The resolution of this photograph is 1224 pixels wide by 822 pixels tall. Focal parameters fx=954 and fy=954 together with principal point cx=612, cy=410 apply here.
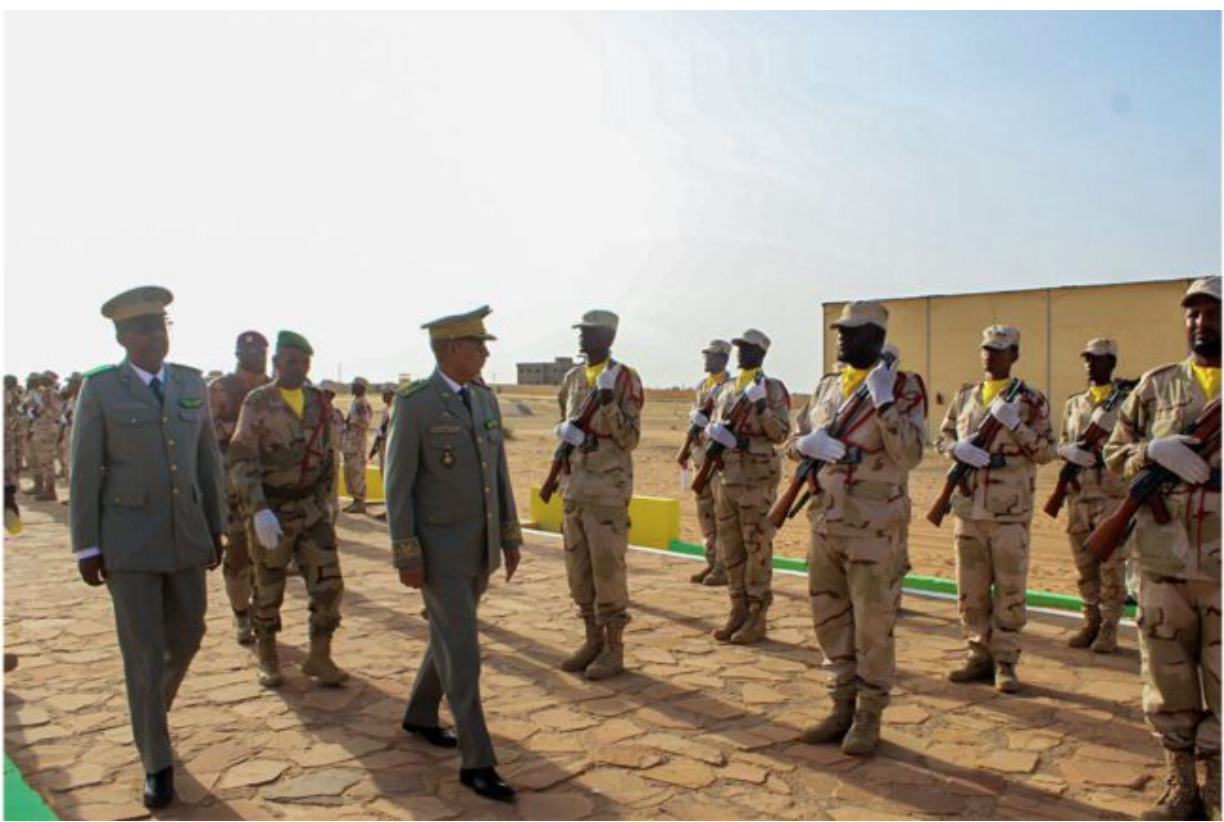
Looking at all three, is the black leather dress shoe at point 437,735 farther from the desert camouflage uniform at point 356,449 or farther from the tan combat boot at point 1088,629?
the desert camouflage uniform at point 356,449

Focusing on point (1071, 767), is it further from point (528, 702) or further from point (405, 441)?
point (405, 441)

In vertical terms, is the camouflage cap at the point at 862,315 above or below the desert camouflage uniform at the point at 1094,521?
above

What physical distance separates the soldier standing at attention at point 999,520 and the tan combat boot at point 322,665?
3916mm

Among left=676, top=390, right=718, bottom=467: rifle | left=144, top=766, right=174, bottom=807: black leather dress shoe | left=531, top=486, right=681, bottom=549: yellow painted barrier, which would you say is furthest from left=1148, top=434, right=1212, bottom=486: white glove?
left=531, top=486, right=681, bottom=549: yellow painted barrier

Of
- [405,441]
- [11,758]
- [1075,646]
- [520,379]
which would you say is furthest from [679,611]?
[520,379]

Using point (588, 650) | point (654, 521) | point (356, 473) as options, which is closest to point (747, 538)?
point (588, 650)

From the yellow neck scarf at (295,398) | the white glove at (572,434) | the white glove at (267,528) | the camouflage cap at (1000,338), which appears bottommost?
the white glove at (267,528)

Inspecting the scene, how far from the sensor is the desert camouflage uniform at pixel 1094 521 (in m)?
6.65

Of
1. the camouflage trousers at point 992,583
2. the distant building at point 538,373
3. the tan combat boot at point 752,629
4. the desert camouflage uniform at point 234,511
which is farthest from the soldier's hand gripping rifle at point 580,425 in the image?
the distant building at point 538,373

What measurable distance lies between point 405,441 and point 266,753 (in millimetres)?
1857

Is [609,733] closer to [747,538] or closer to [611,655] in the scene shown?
[611,655]

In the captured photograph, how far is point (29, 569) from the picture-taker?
10.1 meters

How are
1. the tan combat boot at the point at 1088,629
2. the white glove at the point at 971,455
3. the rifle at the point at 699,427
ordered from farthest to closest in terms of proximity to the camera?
the rifle at the point at 699,427
the tan combat boot at the point at 1088,629
the white glove at the point at 971,455

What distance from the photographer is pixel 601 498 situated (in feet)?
20.5
